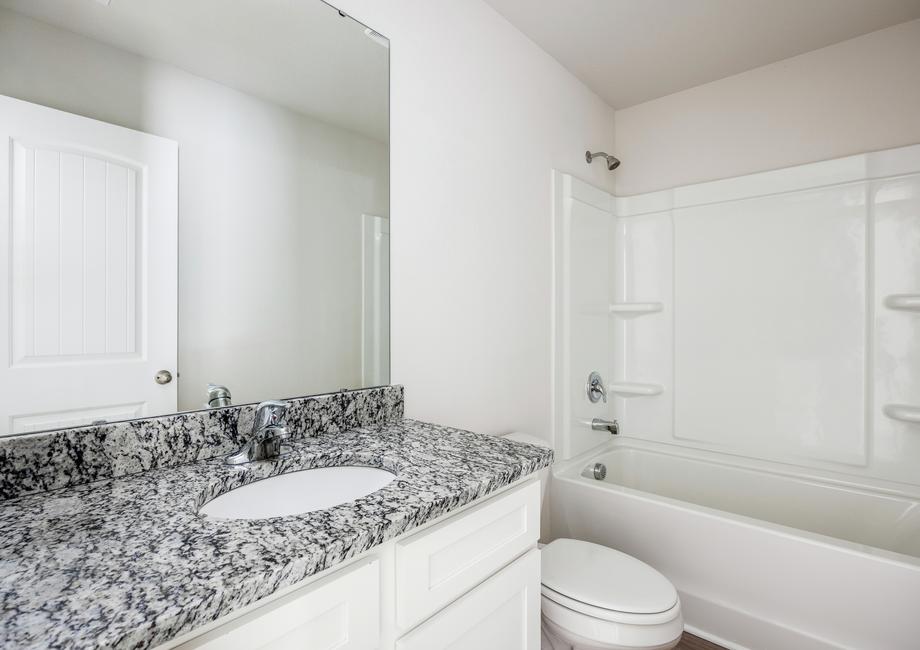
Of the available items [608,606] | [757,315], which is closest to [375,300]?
[608,606]

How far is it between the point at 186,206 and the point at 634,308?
2168 mm

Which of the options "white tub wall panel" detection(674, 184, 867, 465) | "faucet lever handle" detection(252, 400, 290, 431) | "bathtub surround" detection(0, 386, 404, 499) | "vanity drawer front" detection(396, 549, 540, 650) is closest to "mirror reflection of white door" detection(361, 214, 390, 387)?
"bathtub surround" detection(0, 386, 404, 499)

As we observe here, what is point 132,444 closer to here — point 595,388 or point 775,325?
point 595,388

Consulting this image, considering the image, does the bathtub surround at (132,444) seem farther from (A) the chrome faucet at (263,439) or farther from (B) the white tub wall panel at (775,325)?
(B) the white tub wall panel at (775,325)

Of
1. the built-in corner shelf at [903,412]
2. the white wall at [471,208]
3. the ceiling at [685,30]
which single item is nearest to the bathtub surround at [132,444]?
the white wall at [471,208]

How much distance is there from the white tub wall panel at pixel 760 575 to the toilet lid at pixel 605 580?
299mm

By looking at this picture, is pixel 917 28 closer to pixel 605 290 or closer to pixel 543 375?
pixel 605 290

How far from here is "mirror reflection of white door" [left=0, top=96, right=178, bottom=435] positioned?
31.3 inches

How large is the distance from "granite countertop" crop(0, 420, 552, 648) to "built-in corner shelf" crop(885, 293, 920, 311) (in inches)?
75.4

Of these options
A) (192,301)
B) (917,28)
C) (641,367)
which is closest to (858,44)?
(917,28)

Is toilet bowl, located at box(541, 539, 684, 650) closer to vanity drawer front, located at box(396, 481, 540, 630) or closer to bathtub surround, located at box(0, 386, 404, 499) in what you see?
vanity drawer front, located at box(396, 481, 540, 630)

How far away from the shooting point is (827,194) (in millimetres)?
2062

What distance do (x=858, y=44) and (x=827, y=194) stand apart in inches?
25.5

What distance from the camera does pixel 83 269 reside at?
0.86m
